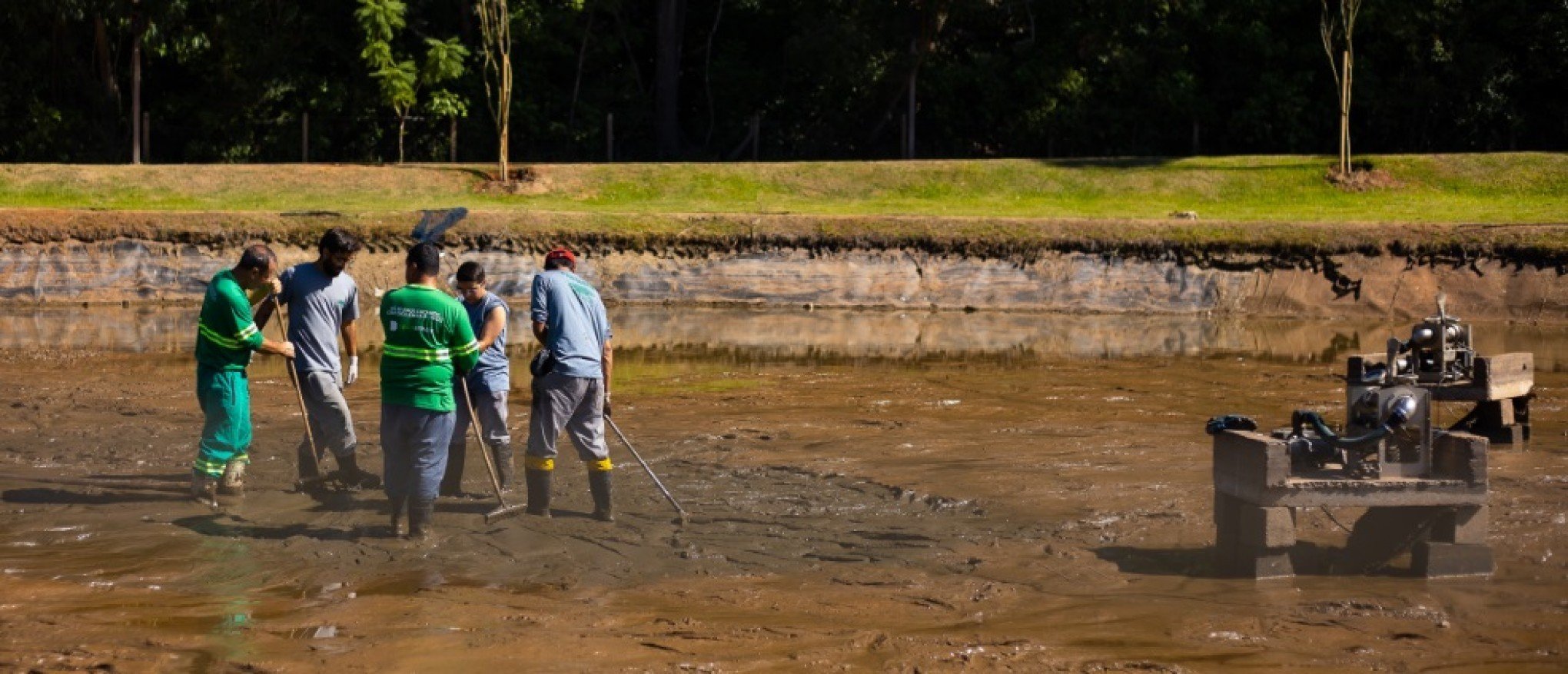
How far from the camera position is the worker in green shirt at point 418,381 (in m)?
9.86

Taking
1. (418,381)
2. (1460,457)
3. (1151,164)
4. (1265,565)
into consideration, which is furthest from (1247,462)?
(1151,164)

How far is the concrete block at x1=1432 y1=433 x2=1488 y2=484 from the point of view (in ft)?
30.3

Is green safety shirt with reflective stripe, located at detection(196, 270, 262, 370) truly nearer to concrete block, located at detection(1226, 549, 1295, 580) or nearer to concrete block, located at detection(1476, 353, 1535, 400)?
concrete block, located at detection(1226, 549, 1295, 580)

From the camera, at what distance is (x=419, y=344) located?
32.4 feet

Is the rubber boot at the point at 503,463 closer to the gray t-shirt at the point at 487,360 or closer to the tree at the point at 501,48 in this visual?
the gray t-shirt at the point at 487,360

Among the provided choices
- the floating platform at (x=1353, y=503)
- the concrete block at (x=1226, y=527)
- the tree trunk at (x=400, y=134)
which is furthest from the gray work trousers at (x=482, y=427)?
the tree trunk at (x=400, y=134)

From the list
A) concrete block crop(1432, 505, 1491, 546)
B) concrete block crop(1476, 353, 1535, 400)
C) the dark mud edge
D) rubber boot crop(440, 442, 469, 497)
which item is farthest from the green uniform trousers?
the dark mud edge

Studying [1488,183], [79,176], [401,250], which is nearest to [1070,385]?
[401,250]

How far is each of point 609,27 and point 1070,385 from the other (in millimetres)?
25099

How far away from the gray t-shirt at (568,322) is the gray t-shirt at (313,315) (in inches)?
63.3

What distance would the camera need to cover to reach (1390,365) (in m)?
9.61

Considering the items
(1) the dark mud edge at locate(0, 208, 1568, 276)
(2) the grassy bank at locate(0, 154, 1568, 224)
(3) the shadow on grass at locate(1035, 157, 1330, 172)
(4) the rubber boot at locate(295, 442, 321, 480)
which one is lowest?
(4) the rubber boot at locate(295, 442, 321, 480)

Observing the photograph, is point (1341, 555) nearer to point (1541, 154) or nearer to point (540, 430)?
point (540, 430)

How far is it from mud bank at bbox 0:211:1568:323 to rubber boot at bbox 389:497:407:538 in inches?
577
